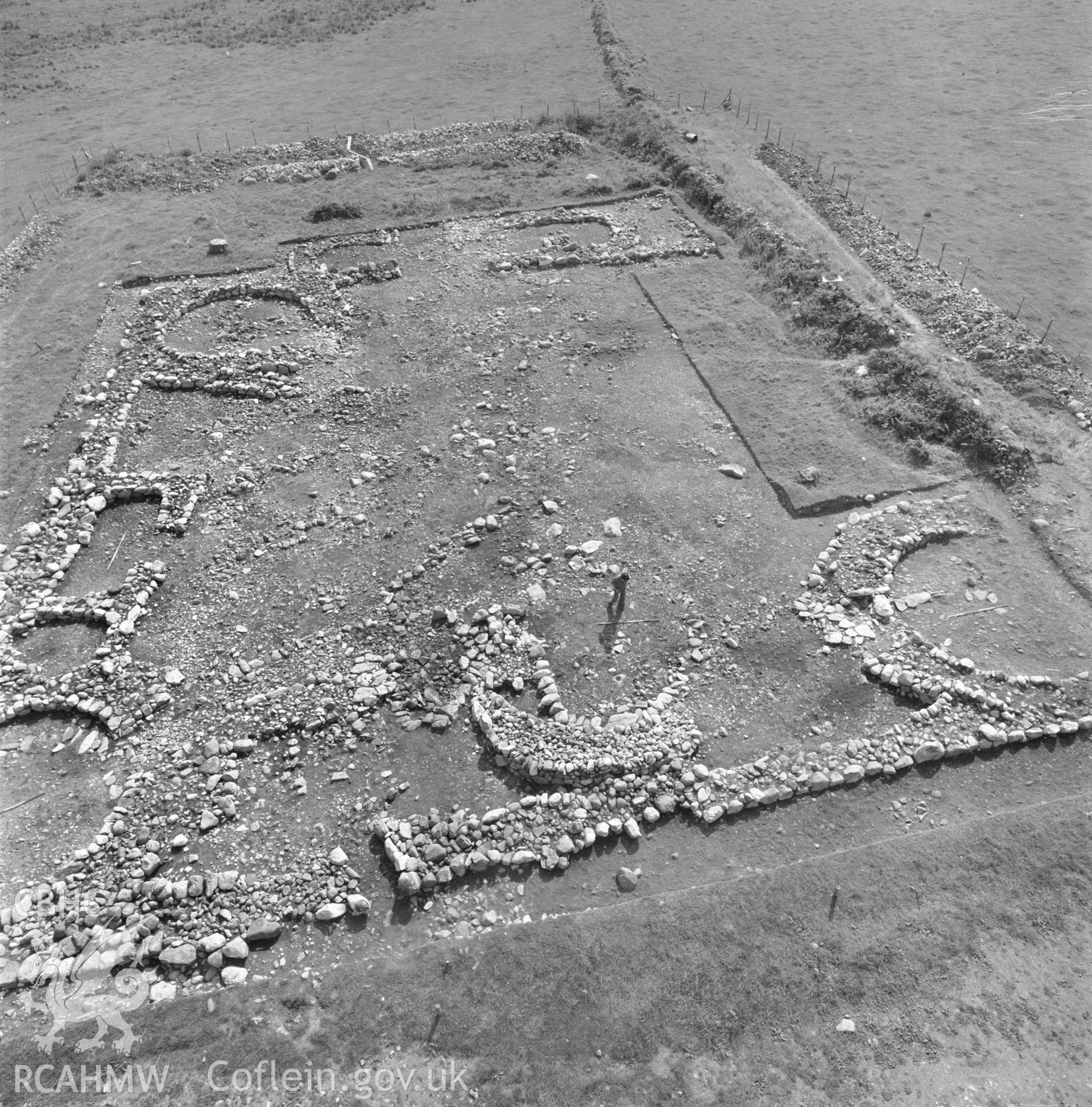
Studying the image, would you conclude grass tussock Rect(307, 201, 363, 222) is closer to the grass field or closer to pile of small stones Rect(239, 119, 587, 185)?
the grass field

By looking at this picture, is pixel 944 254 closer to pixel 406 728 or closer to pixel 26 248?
pixel 406 728

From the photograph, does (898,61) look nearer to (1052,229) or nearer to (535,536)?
(1052,229)

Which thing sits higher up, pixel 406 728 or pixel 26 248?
pixel 26 248

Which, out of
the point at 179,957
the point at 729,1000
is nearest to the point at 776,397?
the point at 729,1000

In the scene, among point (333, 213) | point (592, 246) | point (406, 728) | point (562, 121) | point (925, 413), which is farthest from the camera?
point (562, 121)
